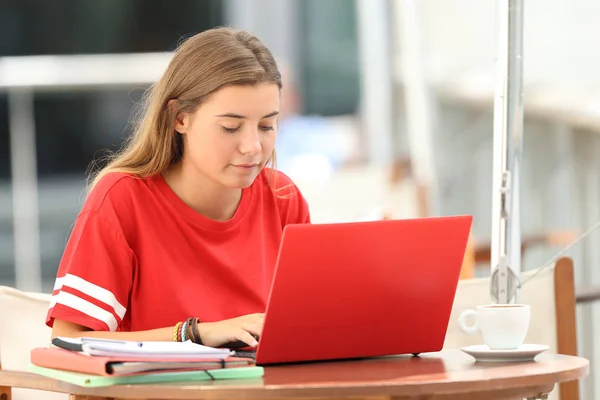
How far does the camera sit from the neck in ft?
5.82

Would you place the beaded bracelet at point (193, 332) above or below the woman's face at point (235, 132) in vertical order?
below

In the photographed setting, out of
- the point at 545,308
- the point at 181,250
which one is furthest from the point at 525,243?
the point at 181,250

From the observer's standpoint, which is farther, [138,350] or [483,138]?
[483,138]

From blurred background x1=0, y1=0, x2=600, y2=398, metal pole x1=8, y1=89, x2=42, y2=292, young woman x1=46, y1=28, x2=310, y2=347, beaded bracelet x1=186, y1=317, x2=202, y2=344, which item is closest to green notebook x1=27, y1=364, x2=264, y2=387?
beaded bracelet x1=186, y1=317, x2=202, y2=344

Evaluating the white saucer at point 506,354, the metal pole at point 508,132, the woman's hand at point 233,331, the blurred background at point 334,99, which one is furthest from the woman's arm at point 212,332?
the blurred background at point 334,99

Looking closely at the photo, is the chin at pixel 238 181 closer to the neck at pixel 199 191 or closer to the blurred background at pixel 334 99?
the neck at pixel 199 191

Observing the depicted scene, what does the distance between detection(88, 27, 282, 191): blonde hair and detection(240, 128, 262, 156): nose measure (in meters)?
0.08

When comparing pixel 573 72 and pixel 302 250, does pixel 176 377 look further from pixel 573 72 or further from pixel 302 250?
pixel 573 72

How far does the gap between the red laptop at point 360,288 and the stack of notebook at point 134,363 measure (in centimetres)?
11

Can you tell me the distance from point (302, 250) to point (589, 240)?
1904 millimetres

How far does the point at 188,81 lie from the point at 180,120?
7 centimetres

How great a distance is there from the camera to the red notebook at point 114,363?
46.7 inches

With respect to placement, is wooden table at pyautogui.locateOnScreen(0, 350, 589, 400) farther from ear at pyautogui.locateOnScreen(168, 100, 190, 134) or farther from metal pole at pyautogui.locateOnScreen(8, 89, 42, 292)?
metal pole at pyautogui.locateOnScreen(8, 89, 42, 292)

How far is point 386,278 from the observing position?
1383mm
